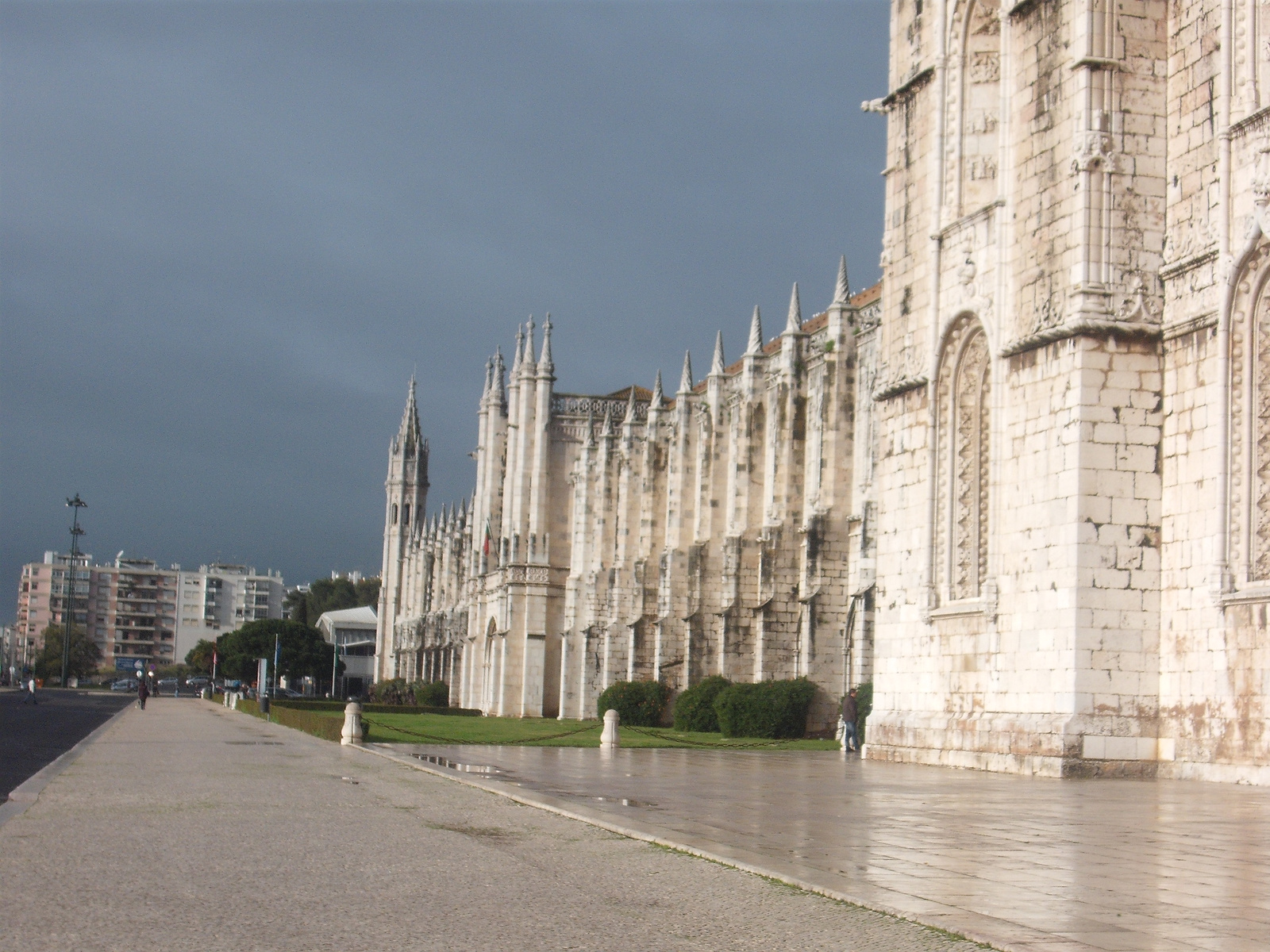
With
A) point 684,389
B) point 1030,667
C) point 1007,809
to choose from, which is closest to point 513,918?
point 1007,809

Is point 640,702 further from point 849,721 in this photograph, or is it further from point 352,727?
point 352,727

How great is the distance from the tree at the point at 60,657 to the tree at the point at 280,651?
2949cm

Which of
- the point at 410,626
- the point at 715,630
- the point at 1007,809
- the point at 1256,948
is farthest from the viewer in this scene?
the point at 410,626

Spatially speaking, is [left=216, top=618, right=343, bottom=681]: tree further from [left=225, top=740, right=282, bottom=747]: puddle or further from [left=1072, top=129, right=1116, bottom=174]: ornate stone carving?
[left=1072, top=129, right=1116, bottom=174]: ornate stone carving

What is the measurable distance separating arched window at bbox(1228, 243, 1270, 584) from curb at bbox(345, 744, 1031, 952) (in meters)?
8.99

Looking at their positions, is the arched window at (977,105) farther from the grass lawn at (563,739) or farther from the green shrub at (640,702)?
the green shrub at (640,702)

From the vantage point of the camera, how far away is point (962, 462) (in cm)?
2231

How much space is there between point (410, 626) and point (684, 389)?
53.8m

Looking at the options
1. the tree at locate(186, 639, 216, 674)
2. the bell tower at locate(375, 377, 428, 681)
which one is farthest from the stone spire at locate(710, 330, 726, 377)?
the tree at locate(186, 639, 216, 674)

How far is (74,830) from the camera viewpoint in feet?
35.2

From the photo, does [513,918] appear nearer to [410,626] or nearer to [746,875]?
[746,875]

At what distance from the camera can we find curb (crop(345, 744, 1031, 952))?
644cm

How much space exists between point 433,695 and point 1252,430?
61.1m

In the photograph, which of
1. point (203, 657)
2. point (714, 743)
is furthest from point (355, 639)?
point (714, 743)
